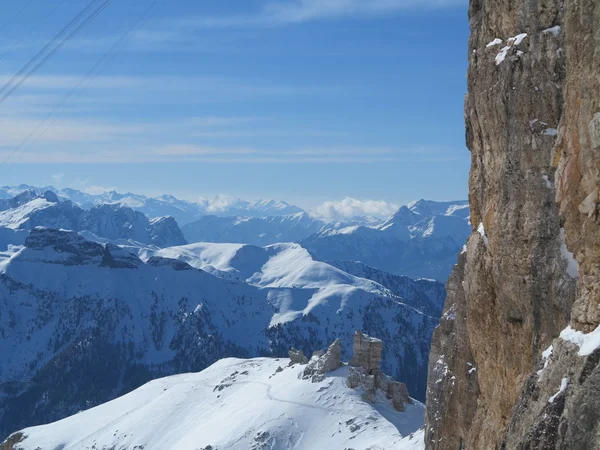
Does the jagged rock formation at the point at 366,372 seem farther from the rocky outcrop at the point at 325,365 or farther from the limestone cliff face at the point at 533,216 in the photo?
the limestone cliff face at the point at 533,216

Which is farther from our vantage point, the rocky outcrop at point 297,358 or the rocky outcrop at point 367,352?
the rocky outcrop at point 297,358

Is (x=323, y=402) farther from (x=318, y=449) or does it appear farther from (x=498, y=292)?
(x=498, y=292)

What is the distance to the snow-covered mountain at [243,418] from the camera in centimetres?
9919

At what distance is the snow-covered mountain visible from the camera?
3905 inches

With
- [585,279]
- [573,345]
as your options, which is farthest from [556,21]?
[573,345]

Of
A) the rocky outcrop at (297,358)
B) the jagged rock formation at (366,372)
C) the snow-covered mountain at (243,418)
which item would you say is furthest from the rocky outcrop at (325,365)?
the rocky outcrop at (297,358)

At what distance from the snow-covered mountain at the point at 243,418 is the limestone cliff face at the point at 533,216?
54.5 m

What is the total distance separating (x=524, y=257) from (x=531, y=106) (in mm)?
4708

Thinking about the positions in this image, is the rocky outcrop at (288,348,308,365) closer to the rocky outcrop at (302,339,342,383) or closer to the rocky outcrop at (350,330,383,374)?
the rocky outcrop at (302,339,342,383)

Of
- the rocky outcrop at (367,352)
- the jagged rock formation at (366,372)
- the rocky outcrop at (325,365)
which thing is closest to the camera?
the jagged rock formation at (366,372)

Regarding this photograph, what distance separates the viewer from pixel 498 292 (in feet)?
79.4

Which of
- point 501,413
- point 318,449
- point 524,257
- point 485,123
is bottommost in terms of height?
point 318,449

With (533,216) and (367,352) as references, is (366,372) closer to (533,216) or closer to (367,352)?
(367,352)

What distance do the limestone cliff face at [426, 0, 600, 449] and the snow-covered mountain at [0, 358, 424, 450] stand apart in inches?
2148
